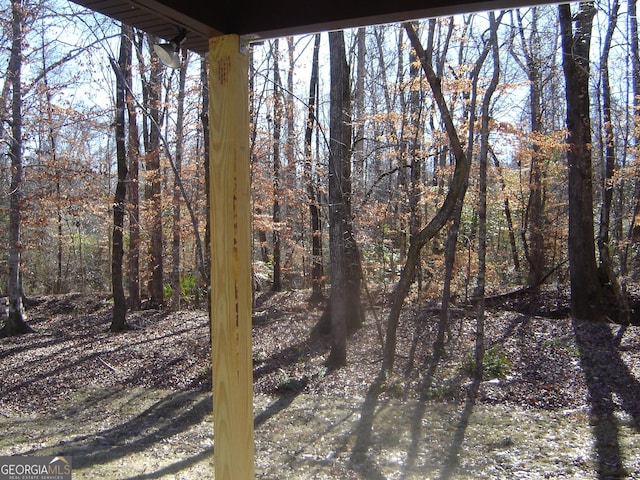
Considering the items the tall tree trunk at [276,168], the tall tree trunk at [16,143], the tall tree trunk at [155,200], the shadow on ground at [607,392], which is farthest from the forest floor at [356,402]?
the tall tree trunk at [276,168]

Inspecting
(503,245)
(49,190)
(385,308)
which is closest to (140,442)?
(385,308)

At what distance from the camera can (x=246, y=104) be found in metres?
2.15

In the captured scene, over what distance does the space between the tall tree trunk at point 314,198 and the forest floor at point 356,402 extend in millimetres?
2005

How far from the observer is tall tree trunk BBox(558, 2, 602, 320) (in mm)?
8617

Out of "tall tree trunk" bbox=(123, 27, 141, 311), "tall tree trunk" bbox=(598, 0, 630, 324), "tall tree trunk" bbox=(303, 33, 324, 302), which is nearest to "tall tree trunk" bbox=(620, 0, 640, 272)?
"tall tree trunk" bbox=(598, 0, 630, 324)

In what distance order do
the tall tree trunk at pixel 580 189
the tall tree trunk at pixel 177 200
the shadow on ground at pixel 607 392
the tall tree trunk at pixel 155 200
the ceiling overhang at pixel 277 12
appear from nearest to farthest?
1. the ceiling overhang at pixel 277 12
2. the shadow on ground at pixel 607 392
3. the tall tree trunk at pixel 580 189
4. the tall tree trunk at pixel 177 200
5. the tall tree trunk at pixel 155 200

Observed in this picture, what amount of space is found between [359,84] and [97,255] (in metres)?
12.4

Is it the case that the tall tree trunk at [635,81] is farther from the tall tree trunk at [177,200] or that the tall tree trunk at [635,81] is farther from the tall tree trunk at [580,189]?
the tall tree trunk at [177,200]

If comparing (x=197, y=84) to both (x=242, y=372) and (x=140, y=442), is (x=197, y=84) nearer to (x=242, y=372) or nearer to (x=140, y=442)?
(x=140, y=442)

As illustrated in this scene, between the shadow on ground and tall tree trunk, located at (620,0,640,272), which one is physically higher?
tall tree trunk, located at (620,0,640,272)

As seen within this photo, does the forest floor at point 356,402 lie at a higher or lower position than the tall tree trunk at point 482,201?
lower

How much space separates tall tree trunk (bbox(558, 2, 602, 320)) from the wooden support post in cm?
807

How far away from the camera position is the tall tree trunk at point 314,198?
1152 cm

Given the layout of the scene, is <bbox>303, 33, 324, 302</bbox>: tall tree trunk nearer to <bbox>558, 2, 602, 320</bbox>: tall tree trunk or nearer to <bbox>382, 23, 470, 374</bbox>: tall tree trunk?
<bbox>382, 23, 470, 374</bbox>: tall tree trunk
